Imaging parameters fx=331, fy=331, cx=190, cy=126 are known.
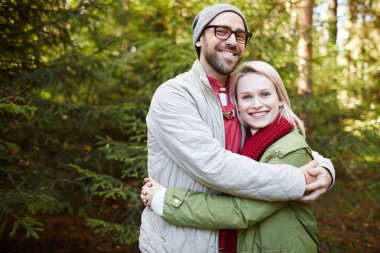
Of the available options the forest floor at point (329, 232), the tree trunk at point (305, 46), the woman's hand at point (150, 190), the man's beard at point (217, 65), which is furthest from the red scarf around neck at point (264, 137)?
the forest floor at point (329, 232)

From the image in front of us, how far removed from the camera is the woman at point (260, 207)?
2010 mm

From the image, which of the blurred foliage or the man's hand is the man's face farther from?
the blurred foliage

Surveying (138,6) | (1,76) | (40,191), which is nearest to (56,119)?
(1,76)

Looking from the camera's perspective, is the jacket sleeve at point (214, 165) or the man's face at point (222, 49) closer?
the jacket sleeve at point (214, 165)

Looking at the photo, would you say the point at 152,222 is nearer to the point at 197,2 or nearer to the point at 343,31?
the point at 197,2

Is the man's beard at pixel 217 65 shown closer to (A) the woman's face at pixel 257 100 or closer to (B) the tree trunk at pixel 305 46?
(A) the woman's face at pixel 257 100

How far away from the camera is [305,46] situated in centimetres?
471

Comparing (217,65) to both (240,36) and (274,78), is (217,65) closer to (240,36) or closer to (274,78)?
(240,36)

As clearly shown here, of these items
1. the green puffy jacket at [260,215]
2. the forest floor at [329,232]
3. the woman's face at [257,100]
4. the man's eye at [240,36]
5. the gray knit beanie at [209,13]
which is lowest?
the forest floor at [329,232]

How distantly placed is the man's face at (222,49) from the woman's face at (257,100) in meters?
0.16

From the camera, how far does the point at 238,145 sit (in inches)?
93.0

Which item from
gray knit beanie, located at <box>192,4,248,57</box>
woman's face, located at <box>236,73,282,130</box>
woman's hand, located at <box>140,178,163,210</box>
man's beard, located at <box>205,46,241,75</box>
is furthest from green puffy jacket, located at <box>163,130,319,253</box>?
gray knit beanie, located at <box>192,4,248,57</box>

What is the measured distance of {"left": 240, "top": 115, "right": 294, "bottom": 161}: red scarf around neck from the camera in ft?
7.19

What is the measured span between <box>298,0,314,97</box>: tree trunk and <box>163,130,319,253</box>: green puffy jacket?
9.30 feet
